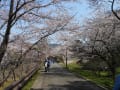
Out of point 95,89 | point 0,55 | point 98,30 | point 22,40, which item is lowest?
point 95,89

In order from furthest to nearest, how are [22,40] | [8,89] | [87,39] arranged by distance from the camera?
[87,39] < [22,40] < [8,89]

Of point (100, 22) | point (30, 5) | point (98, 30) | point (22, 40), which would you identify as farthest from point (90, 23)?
point (30, 5)

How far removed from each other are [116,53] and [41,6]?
857 inches

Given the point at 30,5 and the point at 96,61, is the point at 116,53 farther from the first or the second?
the point at 30,5

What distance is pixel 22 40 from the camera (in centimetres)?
1825

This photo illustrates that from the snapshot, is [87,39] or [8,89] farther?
[87,39]

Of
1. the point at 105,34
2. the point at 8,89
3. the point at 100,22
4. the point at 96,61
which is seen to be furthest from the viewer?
the point at 96,61

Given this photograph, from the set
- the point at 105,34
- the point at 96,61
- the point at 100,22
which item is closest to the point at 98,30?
the point at 105,34

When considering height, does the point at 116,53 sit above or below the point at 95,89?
above

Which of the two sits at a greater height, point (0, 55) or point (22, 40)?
point (22, 40)

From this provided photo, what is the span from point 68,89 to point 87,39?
19080 millimetres

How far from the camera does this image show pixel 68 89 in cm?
2133

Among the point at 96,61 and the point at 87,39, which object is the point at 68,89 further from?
the point at 96,61

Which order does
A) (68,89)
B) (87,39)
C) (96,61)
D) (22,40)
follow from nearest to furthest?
(22,40) → (68,89) → (87,39) → (96,61)
